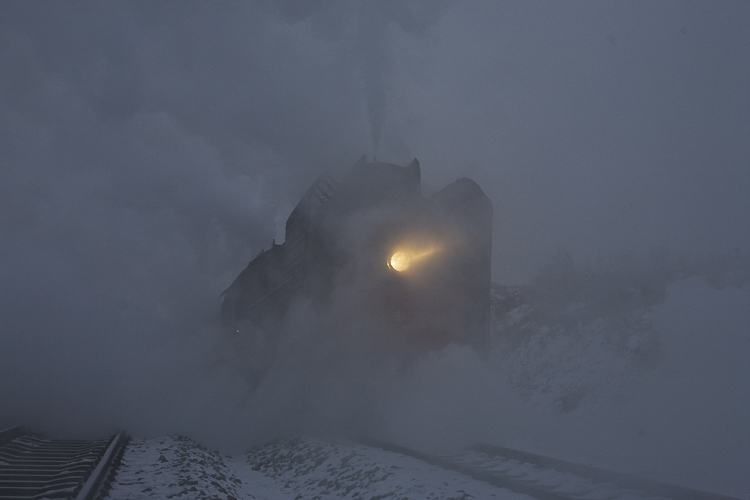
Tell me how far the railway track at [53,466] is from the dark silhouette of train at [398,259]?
17.1ft

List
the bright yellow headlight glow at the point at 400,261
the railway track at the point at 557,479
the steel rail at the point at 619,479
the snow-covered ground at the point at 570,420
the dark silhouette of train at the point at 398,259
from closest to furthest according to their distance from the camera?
the steel rail at the point at 619,479 < the railway track at the point at 557,479 < the snow-covered ground at the point at 570,420 < the dark silhouette of train at the point at 398,259 < the bright yellow headlight glow at the point at 400,261

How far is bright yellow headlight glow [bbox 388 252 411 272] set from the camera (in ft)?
40.8

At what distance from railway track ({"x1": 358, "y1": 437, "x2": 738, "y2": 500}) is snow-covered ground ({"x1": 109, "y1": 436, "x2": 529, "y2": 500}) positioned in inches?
5.1

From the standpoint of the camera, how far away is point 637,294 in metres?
18.8

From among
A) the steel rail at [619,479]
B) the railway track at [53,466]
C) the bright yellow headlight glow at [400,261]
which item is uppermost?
the bright yellow headlight glow at [400,261]

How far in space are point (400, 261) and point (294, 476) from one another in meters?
5.79

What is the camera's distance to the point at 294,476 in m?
7.88

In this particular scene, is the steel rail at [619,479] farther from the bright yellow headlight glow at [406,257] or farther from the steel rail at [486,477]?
the bright yellow headlight glow at [406,257]

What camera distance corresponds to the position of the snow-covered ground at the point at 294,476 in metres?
5.47

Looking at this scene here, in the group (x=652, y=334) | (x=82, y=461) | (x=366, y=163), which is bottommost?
(x=82, y=461)

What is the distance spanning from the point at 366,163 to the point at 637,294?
11.5m

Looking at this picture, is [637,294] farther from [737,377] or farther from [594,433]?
[594,433]

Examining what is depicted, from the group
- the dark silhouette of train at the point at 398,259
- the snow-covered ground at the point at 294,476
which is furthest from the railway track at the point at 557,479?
the dark silhouette of train at the point at 398,259

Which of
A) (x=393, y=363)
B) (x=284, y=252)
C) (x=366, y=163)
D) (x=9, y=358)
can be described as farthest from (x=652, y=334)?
(x=9, y=358)
